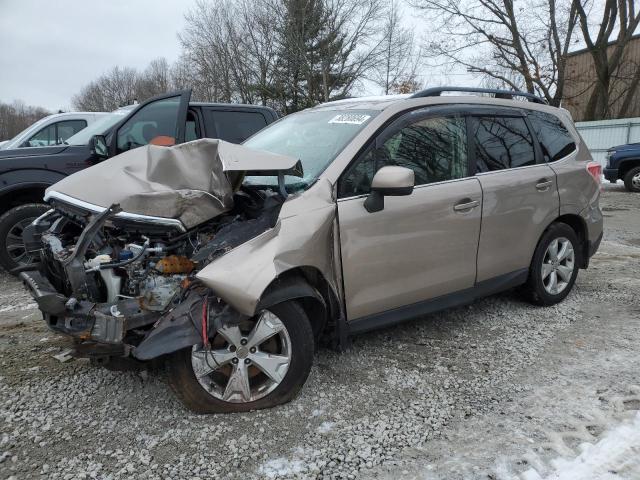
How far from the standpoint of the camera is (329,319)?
304cm

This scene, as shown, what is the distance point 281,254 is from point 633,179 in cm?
1385

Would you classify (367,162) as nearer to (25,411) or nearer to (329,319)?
(329,319)

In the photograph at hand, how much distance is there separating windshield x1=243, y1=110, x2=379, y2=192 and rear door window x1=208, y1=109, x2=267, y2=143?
2.36 metres

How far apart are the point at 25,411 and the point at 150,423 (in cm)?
79

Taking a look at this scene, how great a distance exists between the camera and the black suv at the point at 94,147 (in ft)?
17.7

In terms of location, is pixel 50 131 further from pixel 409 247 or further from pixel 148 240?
pixel 409 247

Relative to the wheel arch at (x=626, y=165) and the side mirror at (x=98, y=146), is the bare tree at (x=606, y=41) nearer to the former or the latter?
the wheel arch at (x=626, y=165)

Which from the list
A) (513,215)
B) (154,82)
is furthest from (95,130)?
(154,82)

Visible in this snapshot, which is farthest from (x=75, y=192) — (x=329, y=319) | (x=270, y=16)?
(x=270, y=16)

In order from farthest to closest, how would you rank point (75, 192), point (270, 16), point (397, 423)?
1. point (270, 16)
2. point (75, 192)
3. point (397, 423)

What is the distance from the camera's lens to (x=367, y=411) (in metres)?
2.84

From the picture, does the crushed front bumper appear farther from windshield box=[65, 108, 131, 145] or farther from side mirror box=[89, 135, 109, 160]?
windshield box=[65, 108, 131, 145]

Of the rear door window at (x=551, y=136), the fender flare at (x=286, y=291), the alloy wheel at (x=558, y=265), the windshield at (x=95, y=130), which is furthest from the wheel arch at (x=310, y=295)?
the windshield at (x=95, y=130)

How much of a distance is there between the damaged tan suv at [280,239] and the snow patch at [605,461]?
129cm
